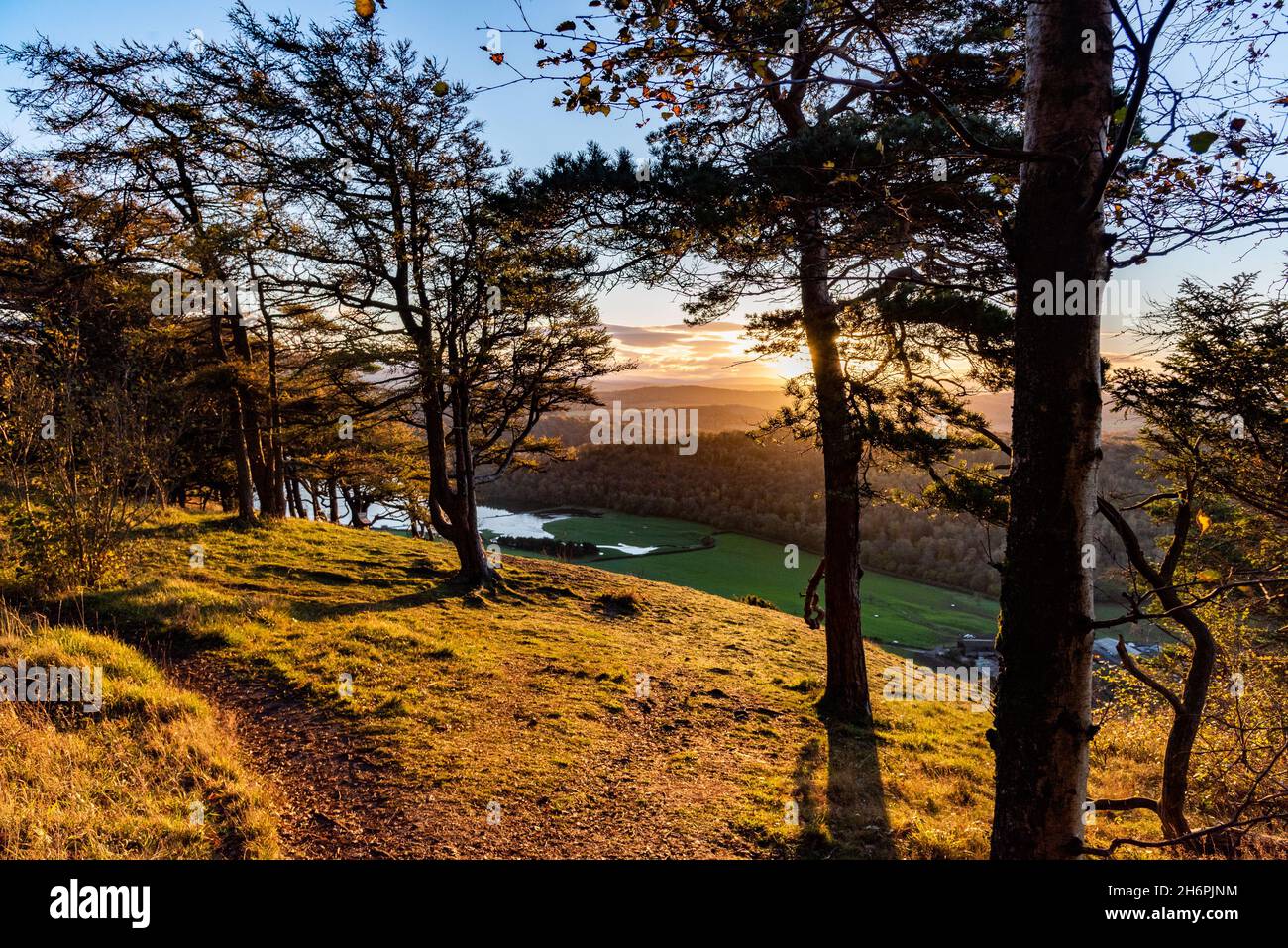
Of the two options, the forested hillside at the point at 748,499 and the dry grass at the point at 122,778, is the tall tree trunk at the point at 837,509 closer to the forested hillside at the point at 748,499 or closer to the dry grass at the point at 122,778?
the dry grass at the point at 122,778

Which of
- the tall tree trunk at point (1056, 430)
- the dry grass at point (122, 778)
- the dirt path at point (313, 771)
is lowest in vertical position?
the dirt path at point (313, 771)

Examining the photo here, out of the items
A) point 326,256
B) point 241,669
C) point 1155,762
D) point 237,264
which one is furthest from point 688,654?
point 237,264

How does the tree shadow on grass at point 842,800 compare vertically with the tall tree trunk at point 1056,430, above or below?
below

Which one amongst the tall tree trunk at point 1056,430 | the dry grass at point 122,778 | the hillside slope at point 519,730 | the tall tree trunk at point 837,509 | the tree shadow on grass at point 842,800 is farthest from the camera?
the tall tree trunk at point 837,509

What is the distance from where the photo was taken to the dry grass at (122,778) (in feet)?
11.1

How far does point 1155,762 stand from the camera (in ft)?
36.8

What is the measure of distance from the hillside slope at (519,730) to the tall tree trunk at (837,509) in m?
0.77

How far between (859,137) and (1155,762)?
1323 centimetres

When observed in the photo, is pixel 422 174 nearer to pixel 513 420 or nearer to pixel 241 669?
pixel 513 420

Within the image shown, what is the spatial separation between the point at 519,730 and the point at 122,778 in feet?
11.6

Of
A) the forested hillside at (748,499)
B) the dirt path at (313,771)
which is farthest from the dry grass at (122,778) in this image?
the forested hillside at (748,499)

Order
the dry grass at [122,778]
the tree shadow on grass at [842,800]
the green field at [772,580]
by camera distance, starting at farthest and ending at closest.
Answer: the green field at [772,580] < the tree shadow on grass at [842,800] < the dry grass at [122,778]

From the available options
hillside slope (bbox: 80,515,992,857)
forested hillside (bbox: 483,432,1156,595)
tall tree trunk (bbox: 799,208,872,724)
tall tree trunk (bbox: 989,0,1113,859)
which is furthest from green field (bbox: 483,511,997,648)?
tall tree trunk (bbox: 989,0,1113,859)

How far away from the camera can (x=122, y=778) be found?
414 centimetres
